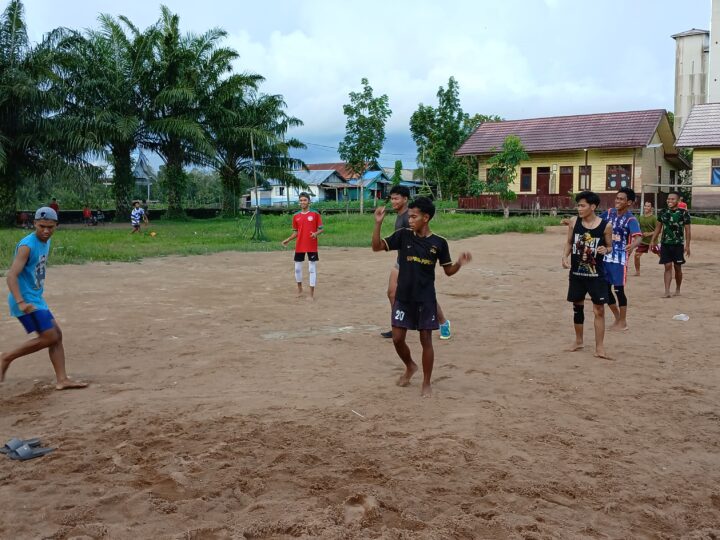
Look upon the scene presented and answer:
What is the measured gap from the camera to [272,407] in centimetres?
527

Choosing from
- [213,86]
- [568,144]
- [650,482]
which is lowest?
[650,482]

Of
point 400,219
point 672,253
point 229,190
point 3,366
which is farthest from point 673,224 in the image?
point 229,190

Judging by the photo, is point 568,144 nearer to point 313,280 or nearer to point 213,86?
point 213,86

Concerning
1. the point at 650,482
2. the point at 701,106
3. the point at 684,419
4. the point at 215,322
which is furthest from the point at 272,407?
the point at 701,106

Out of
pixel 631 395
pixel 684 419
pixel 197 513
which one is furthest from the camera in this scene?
pixel 631 395

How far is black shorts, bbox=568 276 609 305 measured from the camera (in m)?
6.98

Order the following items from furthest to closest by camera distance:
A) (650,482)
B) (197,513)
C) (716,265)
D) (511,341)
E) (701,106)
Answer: (701,106) → (716,265) → (511,341) → (650,482) → (197,513)

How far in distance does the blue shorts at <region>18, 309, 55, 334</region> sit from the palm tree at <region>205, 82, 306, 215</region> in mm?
29130

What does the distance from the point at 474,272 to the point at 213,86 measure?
85.3 feet

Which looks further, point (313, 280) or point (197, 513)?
point (313, 280)

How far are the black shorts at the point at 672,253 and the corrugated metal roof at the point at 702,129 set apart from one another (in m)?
23.7

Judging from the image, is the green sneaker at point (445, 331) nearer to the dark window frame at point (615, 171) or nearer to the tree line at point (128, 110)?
the tree line at point (128, 110)

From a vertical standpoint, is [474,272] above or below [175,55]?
below

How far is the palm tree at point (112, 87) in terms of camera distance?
31.0m
